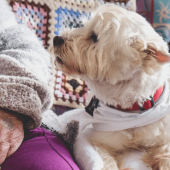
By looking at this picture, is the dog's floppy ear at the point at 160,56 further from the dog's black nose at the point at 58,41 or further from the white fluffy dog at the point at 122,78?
the dog's black nose at the point at 58,41

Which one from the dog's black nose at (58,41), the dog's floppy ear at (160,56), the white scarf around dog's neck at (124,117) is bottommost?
the white scarf around dog's neck at (124,117)

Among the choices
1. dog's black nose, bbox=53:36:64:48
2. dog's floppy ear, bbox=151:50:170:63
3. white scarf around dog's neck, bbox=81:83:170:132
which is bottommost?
white scarf around dog's neck, bbox=81:83:170:132

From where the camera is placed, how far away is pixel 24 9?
3.86 ft

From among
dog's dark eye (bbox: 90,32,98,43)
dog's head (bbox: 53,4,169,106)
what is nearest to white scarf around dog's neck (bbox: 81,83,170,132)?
dog's head (bbox: 53,4,169,106)

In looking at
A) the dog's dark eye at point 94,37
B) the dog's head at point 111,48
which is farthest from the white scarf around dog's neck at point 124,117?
the dog's dark eye at point 94,37

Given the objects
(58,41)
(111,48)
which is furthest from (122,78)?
(58,41)

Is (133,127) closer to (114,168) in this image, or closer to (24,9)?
(114,168)

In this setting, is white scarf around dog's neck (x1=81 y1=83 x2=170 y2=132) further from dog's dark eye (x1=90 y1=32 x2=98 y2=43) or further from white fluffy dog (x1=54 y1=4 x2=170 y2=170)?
dog's dark eye (x1=90 y1=32 x2=98 y2=43)

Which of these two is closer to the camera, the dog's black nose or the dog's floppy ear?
the dog's floppy ear

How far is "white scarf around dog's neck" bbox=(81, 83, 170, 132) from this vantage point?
888 millimetres

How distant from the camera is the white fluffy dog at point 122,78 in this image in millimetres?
789

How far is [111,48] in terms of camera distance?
81 centimetres

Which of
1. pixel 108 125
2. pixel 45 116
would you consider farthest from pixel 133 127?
pixel 45 116

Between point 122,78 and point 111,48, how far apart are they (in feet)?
0.39
